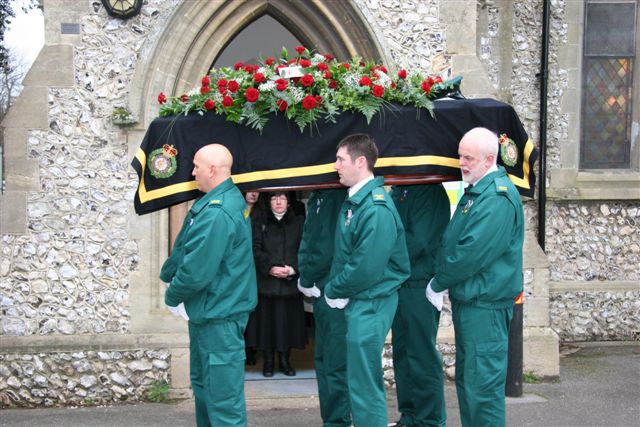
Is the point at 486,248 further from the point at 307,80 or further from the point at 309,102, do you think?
the point at 307,80

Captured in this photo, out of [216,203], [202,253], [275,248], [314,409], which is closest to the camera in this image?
[202,253]

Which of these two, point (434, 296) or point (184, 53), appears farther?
point (184, 53)

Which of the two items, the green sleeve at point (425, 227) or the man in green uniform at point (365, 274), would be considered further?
the green sleeve at point (425, 227)

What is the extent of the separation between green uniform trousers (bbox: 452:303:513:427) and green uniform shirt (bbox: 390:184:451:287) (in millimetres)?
668

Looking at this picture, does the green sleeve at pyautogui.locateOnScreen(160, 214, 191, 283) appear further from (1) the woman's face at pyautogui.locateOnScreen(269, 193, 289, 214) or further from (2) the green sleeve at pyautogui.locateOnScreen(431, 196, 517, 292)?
(1) the woman's face at pyautogui.locateOnScreen(269, 193, 289, 214)

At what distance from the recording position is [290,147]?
5.25 metres

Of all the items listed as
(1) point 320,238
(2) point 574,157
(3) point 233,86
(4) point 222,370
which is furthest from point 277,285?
(2) point 574,157

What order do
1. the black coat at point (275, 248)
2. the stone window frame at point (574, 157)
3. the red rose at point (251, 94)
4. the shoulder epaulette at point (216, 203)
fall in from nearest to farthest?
the shoulder epaulette at point (216, 203)
the red rose at point (251, 94)
the black coat at point (275, 248)
the stone window frame at point (574, 157)

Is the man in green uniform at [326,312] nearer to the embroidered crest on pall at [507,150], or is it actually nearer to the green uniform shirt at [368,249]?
the green uniform shirt at [368,249]

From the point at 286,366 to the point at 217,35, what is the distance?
3.18 meters

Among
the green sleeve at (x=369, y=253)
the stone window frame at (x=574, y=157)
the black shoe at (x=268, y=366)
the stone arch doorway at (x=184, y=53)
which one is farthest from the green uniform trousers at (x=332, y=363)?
the stone window frame at (x=574, y=157)

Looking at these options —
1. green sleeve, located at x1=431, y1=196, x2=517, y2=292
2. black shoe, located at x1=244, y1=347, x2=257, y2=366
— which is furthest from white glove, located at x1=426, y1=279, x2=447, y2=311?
black shoe, located at x1=244, y1=347, x2=257, y2=366

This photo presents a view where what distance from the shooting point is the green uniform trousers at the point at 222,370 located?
486 cm

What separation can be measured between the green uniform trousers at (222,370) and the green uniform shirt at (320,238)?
0.88 m
